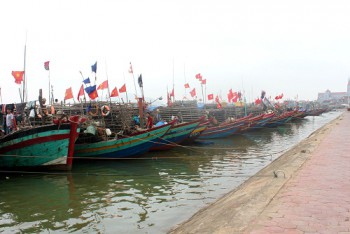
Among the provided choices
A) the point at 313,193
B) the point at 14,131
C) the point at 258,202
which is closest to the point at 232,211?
the point at 258,202

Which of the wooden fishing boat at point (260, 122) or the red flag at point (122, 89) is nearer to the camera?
the red flag at point (122, 89)

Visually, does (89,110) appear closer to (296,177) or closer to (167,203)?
(167,203)

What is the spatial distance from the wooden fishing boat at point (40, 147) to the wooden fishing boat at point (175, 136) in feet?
18.5

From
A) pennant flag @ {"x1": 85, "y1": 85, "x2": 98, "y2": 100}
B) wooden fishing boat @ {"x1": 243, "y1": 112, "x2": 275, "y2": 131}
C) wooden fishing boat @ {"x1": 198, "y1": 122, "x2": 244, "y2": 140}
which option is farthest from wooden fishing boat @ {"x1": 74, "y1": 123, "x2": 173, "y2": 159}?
wooden fishing boat @ {"x1": 243, "y1": 112, "x2": 275, "y2": 131}

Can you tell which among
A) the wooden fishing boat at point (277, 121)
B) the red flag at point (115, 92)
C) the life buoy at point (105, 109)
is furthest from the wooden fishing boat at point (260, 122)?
the life buoy at point (105, 109)

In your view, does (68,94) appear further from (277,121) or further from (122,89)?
(277,121)

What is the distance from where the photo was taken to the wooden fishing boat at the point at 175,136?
17834 mm

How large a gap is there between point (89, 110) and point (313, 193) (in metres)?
13.0

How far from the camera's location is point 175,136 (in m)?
18.6

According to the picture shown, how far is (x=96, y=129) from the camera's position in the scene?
50.4ft

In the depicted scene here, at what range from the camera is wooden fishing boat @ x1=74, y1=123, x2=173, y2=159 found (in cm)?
1544

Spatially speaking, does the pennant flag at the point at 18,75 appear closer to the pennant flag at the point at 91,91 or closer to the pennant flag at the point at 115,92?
Result: the pennant flag at the point at 91,91

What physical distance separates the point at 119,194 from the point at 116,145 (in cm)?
606

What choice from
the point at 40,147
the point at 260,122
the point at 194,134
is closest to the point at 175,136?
the point at 194,134
